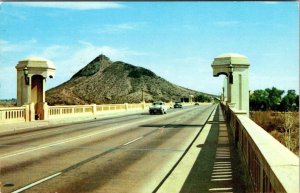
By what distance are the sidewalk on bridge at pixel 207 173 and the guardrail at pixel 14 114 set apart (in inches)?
623

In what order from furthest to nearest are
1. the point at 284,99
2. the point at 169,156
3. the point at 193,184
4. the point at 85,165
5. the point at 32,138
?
the point at 284,99, the point at 32,138, the point at 169,156, the point at 85,165, the point at 193,184

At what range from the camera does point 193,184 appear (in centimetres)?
934

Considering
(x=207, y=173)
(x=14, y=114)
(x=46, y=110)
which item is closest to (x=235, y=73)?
(x=46, y=110)

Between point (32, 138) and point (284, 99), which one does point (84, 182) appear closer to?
point (32, 138)

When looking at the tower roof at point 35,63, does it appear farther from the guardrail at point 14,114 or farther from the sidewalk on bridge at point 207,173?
the sidewalk on bridge at point 207,173

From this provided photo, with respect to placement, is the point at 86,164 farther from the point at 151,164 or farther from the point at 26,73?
the point at 26,73

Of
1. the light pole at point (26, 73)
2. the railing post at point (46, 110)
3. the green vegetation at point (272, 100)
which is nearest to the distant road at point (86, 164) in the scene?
the light pole at point (26, 73)

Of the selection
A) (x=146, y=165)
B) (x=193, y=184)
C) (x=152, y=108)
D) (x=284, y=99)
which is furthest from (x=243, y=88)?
(x=284, y=99)

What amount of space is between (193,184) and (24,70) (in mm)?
23990

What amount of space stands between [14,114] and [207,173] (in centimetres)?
→ 2084

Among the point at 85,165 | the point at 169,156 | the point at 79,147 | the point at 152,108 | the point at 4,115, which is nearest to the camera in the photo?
the point at 85,165

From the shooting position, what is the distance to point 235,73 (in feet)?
93.1

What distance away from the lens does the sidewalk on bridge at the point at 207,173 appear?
29.2 feet

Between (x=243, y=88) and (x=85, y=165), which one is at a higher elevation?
(x=243, y=88)
